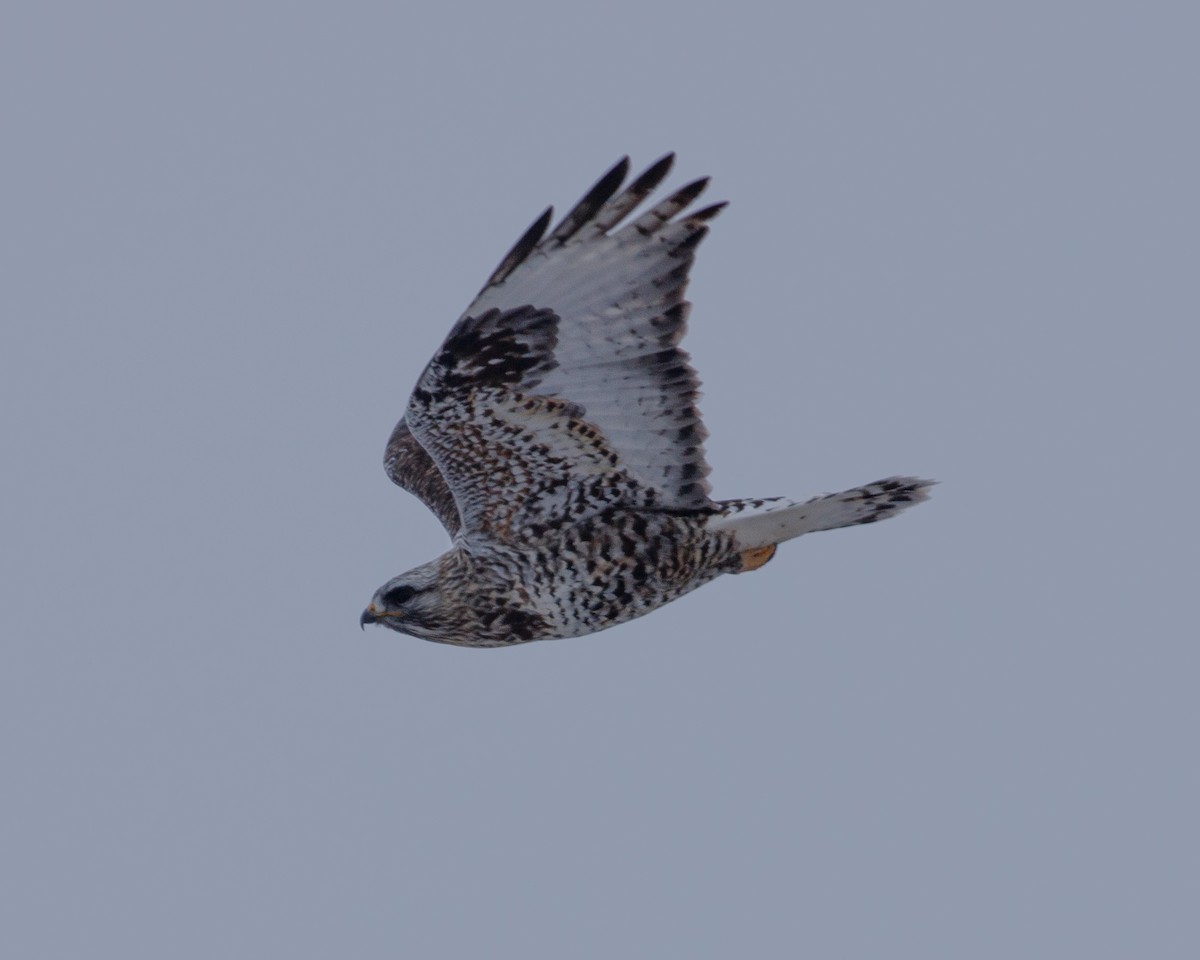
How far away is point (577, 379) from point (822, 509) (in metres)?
1.34

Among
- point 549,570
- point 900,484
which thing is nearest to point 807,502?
point 900,484

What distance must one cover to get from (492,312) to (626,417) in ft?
2.62

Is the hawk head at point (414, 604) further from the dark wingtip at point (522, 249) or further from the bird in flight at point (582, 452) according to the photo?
the dark wingtip at point (522, 249)

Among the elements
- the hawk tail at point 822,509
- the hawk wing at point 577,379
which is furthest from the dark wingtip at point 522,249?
the hawk tail at point 822,509

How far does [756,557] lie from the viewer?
989 centimetres

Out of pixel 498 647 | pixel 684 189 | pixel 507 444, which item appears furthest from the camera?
pixel 498 647

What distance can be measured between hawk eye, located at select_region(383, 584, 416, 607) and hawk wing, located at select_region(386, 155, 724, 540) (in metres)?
0.43

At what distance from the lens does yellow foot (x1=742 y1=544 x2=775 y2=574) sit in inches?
388

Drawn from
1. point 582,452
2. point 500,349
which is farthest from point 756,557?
point 500,349

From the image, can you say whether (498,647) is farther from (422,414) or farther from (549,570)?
(422,414)

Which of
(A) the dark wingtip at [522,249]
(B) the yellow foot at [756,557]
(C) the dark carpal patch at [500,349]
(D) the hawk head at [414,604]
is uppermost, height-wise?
(A) the dark wingtip at [522,249]

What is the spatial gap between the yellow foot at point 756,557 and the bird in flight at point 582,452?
0.01 meters

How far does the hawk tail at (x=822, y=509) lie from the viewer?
9547 mm

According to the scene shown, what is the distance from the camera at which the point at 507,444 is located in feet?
30.6
